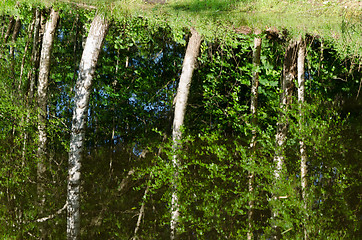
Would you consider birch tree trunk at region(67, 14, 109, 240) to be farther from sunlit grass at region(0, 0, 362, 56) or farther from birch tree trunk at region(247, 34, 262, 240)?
birch tree trunk at region(247, 34, 262, 240)

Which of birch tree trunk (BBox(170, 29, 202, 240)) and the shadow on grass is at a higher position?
the shadow on grass

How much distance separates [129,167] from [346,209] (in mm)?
6107

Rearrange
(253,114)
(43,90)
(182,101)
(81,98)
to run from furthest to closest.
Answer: (43,90) < (253,114) < (182,101) < (81,98)

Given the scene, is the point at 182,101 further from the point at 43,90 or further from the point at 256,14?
the point at 43,90

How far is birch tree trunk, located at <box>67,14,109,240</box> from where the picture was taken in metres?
5.94

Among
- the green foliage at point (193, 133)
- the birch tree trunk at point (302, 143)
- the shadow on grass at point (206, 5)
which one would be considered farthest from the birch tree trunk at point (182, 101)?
the birch tree trunk at point (302, 143)

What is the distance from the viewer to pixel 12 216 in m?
7.68

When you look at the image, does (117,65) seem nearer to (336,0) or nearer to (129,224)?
(129,224)

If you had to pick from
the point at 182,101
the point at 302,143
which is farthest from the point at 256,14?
the point at 302,143

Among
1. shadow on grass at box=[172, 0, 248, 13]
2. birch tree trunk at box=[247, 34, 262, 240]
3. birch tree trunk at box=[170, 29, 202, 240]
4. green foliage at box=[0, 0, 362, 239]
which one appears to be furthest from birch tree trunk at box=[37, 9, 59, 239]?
birch tree trunk at box=[247, 34, 262, 240]

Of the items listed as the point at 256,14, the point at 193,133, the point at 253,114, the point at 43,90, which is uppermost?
the point at 256,14

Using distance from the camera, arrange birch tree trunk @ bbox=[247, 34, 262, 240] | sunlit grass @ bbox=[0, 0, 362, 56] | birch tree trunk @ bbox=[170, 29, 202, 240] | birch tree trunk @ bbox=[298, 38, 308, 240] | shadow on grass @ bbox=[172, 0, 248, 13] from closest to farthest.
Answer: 1. birch tree trunk @ bbox=[298, 38, 308, 240]
2. sunlit grass @ bbox=[0, 0, 362, 56]
3. birch tree trunk @ bbox=[247, 34, 262, 240]
4. birch tree trunk @ bbox=[170, 29, 202, 240]
5. shadow on grass @ bbox=[172, 0, 248, 13]

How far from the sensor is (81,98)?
5938mm

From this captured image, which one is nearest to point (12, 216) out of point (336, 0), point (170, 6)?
point (170, 6)
